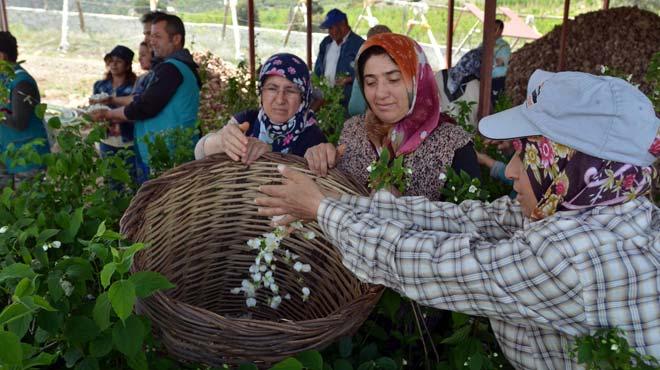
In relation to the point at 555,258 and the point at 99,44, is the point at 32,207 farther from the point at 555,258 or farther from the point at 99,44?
the point at 99,44

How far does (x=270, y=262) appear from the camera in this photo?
5.67ft

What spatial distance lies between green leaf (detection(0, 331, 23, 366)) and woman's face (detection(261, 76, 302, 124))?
1.51 metres

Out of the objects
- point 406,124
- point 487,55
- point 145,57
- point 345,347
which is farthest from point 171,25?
point 345,347

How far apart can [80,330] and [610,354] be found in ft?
A: 2.98

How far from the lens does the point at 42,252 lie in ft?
4.08

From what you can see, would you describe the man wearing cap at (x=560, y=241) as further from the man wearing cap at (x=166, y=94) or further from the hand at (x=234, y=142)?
the man wearing cap at (x=166, y=94)

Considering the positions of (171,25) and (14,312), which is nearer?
(14,312)

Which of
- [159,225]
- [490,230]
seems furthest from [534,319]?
[159,225]

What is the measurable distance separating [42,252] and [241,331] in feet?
1.48

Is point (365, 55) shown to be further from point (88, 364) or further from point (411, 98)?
point (88, 364)

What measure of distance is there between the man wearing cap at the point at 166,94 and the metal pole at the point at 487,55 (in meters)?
1.77

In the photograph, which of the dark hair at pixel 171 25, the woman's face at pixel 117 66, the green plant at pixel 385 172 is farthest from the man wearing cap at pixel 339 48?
the green plant at pixel 385 172

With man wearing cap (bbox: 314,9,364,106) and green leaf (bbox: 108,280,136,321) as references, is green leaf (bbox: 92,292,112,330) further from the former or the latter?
man wearing cap (bbox: 314,9,364,106)

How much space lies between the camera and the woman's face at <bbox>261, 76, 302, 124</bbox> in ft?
7.38
